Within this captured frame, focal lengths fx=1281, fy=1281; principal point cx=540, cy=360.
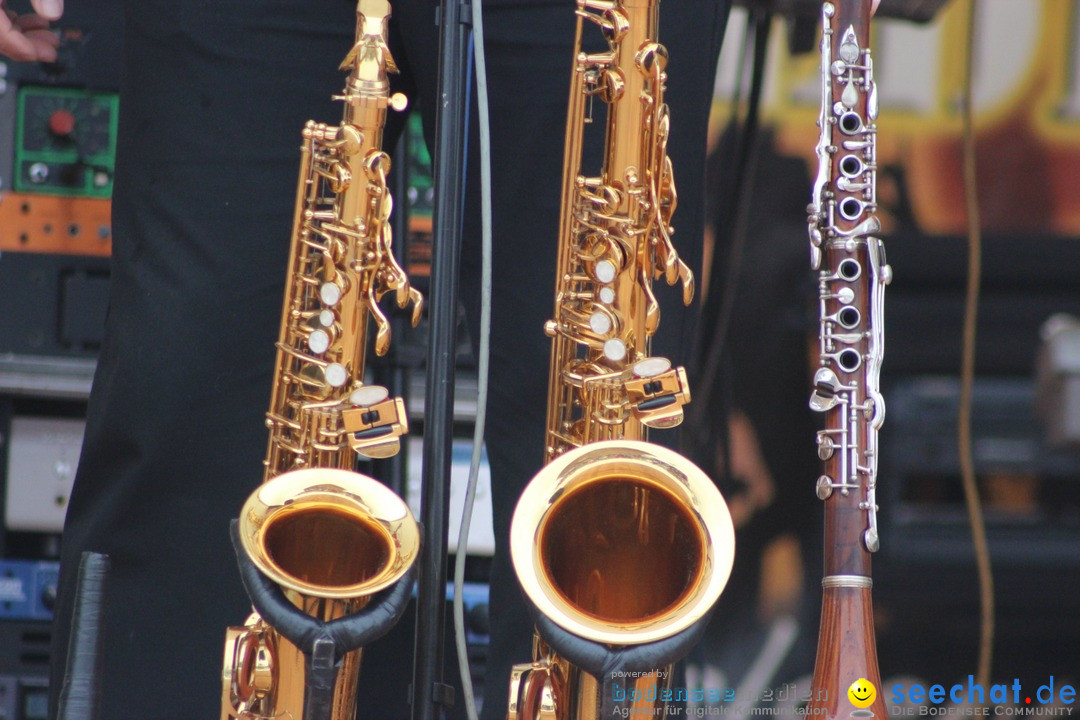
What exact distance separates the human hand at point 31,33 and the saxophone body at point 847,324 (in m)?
1.17

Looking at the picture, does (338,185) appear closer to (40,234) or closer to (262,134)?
(262,134)

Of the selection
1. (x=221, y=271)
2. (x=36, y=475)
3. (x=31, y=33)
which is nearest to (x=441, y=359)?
(x=221, y=271)

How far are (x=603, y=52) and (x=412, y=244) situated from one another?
0.87 m

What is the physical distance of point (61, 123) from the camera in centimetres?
246

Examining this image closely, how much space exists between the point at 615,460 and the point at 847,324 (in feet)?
1.24

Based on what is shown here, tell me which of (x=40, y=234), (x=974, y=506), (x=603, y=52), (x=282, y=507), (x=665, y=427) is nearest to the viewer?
(x=282, y=507)

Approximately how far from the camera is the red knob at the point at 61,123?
2463 millimetres

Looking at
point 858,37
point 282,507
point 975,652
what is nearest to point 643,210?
point 858,37

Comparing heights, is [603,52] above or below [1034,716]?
above

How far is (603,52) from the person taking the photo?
1.76 m

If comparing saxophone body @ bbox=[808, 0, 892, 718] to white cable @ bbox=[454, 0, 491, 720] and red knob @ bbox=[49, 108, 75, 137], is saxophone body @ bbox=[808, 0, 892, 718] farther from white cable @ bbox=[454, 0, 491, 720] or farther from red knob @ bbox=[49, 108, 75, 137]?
red knob @ bbox=[49, 108, 75, 137]

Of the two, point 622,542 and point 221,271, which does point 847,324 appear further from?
point 221,271

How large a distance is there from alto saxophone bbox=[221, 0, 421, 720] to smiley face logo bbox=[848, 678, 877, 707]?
534 millimetres

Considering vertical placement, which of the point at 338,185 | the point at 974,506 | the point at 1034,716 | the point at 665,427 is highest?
the point at 338,185
